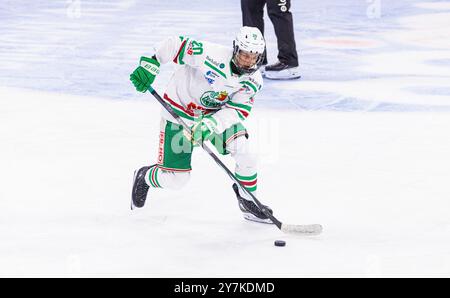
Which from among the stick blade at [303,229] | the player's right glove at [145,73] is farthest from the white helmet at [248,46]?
the stick blade at [303,229]

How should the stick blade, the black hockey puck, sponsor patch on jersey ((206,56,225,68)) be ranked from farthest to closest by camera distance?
sponsor patch on jersey ((206,56,225,68)), the stick blade, the black hockey puck

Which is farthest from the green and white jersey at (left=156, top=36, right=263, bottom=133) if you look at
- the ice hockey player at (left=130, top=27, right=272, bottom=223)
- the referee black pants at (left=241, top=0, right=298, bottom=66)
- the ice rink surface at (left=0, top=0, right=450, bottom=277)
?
the referee black pants at (left=241, top=0, right=298, bottom=66)

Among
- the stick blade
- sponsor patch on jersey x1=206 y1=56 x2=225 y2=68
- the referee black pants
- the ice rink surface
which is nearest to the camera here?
the ice rink surface

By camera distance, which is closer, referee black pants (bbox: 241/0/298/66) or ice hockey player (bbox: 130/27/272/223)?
ice hockey player (bbox: 130/27/272/223)

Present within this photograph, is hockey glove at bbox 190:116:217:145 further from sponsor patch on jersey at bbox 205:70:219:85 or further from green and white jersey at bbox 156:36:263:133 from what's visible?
sponsor patch on jersey at bbox 205:70:219:85

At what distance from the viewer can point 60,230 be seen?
14.1 ft

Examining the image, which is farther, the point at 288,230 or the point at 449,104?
the point at 449,104

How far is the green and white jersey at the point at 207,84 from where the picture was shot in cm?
434

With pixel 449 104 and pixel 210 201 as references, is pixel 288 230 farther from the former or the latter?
pixel 449 104

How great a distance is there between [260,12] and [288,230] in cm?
374

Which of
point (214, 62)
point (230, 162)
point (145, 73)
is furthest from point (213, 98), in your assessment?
point (230, 162)

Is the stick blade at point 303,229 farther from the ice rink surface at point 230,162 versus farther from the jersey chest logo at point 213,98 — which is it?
the jersey chest logo at point 213,98

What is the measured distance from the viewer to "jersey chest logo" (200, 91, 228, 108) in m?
4.40
